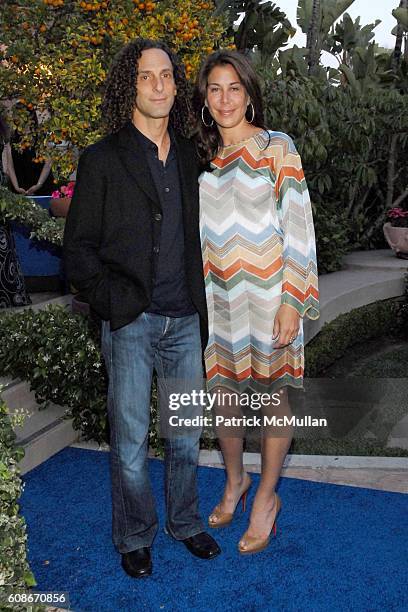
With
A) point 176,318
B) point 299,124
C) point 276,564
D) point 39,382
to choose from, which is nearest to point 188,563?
point 276,564

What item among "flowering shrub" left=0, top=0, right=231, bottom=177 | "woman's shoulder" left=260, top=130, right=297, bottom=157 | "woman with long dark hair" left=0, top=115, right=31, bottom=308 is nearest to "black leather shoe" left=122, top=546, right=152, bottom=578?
"woman's shoulder" left=260, top=130, right=297, bottom=157

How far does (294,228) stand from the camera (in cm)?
327

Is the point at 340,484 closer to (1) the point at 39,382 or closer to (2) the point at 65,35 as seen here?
(1) the point at 39,382

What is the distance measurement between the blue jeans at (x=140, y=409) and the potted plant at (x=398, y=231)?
1015 cm

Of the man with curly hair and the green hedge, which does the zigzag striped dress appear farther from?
the green hedge

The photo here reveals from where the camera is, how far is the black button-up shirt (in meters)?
3.19

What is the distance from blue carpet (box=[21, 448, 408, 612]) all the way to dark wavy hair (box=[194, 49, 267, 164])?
1.90 m

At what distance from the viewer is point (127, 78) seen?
3.10 metres

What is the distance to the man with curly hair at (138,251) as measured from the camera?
10.2ft

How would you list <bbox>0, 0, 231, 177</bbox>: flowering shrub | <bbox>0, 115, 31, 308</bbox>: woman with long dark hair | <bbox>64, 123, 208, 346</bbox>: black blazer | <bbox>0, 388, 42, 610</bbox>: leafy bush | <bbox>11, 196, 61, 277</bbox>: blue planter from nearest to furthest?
<bbox>0, 388, 42, 610</bbox>: leafy bush
<bbox>64, 123, 208, 346</bbox>: black blazer
<bbox>0, 115, 31, 308</bbox>: woman with long dark hair
<bbox>0, 0, 231, 177</bbox>: flowering shrub
<bbox>11, 196, 61, 277</bbox>: blue planter

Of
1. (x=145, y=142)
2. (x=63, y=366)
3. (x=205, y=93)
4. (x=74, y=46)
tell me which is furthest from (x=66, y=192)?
(x=145, y=142)

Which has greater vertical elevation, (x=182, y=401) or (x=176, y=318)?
(x=176, y=318)

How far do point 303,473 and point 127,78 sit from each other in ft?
8.95

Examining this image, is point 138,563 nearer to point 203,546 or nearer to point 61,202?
point 203,546
